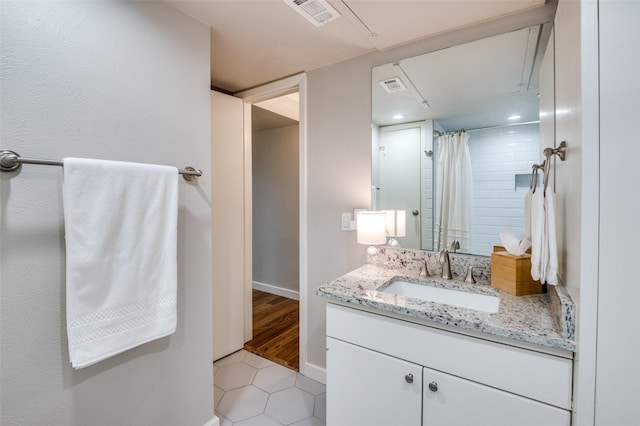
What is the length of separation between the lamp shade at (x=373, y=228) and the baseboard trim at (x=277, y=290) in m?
2.24

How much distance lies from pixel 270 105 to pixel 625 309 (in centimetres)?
274

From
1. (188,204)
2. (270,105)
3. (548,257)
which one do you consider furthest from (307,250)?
(270,105)

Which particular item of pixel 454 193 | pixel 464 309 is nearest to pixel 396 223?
pixel 454 193

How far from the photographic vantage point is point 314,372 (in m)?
2.01

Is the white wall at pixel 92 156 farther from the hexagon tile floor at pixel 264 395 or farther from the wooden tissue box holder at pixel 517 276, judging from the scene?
the wooden tissue box holder at pixel 517 276

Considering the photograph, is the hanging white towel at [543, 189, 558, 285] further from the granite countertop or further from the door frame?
the door frame

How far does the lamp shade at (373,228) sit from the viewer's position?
5.16 feet

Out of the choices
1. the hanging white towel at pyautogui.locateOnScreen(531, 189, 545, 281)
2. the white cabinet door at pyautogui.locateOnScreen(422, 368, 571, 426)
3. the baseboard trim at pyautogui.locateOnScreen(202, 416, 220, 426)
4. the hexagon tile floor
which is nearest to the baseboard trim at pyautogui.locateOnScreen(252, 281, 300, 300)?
the hexagon tile floor

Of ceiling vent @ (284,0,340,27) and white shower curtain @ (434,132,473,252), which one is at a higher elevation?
ceiling vent @ (284,0,340,27)

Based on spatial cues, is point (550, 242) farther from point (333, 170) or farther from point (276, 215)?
point (276, 215)

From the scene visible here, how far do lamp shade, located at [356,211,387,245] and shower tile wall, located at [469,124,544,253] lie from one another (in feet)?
1.51

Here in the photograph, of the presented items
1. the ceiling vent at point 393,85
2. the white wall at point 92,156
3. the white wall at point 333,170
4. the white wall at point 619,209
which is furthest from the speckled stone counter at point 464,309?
the ceiling vent at point 393,85

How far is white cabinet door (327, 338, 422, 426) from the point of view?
3.60ft

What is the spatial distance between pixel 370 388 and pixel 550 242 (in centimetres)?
87
